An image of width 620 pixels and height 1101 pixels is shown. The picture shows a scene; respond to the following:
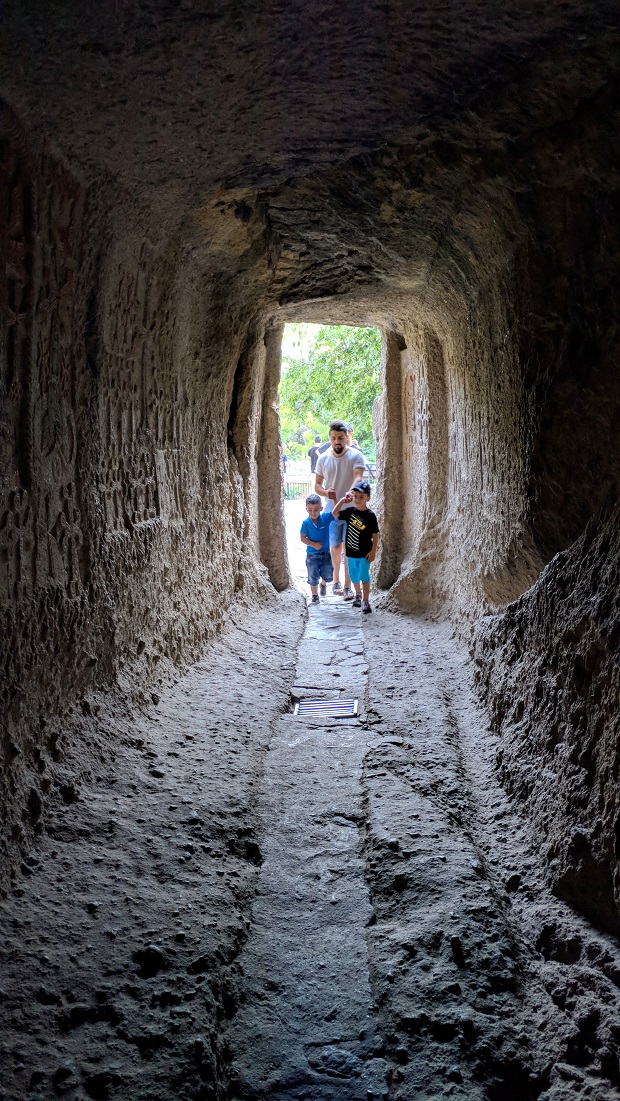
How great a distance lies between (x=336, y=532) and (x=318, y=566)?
36 centimetres

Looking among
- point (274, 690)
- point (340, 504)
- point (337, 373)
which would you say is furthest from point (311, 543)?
point (337, 373)

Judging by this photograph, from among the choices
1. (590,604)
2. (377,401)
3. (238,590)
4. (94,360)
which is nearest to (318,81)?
(94,360)

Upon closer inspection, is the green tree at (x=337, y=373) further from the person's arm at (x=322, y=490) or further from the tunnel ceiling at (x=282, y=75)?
the tunnel ceiling at (x=282, y=75)

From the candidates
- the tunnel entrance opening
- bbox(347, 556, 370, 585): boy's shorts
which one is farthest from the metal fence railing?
bbox(347, 556, 370, 585): boy's shorts

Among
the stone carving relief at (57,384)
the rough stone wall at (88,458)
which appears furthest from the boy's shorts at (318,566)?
the stone carving relief at (57,384)

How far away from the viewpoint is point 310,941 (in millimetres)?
2428

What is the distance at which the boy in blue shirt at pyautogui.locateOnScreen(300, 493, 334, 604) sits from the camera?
7.47 metres

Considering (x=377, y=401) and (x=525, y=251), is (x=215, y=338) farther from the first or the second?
(x=377, y=401)

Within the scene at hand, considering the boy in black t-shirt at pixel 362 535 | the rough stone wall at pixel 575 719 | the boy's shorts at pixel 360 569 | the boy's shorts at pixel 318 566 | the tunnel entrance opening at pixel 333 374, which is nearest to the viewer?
the rough stone wall at pixel 575 719

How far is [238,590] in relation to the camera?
5812 millimetres

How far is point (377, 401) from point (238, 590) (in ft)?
9.44

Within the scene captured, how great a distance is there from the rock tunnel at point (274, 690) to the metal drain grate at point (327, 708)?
0.16 meters

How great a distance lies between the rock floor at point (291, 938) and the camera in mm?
1908

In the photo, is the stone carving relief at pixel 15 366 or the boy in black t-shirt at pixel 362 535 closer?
the stone carving relief at pixel 15 366
